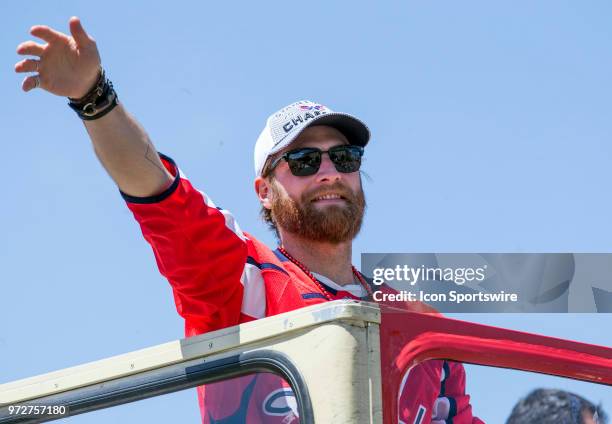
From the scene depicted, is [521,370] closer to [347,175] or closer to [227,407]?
[227,407]

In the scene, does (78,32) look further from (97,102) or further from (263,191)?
(263,191)

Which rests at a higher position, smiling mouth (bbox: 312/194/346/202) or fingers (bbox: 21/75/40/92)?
smiling mouth (bbox: 312/194/346/202)

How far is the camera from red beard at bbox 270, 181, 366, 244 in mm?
3404

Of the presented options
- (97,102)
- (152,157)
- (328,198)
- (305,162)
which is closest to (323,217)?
(328,198)

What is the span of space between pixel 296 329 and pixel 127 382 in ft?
1.29

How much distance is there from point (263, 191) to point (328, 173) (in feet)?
1.17

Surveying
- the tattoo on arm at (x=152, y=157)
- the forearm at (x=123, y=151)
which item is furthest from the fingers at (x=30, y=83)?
the tattoo on arm at (x=152, y=157)

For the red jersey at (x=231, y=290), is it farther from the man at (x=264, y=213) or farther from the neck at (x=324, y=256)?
the neck at (x=324, y=256)

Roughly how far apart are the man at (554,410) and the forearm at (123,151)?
101cm

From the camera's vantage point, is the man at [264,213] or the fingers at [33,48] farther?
the fingers at [33,48]

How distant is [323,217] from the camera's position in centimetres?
340

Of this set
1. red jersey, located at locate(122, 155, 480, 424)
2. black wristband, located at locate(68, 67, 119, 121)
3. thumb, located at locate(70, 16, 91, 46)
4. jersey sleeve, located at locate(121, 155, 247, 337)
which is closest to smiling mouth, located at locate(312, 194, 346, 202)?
red jersey, located at locate(122, 155, 480, 424)

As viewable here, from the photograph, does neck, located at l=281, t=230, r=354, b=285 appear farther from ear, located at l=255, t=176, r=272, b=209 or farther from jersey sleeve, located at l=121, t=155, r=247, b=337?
jersey sleeve, located at l=121, t=155, r=247, b=337

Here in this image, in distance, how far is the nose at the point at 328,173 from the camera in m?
3.41
